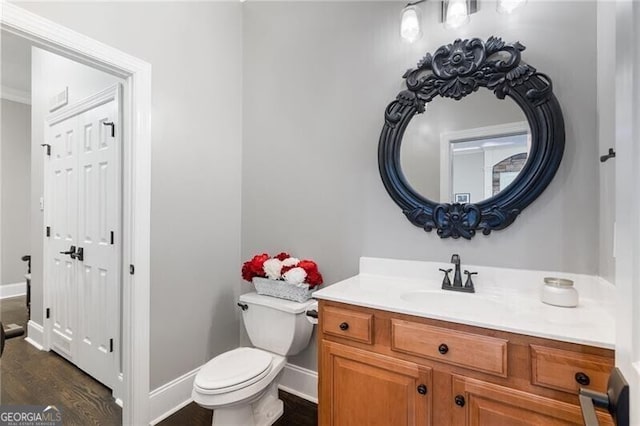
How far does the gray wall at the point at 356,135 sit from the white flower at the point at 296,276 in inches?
8.5

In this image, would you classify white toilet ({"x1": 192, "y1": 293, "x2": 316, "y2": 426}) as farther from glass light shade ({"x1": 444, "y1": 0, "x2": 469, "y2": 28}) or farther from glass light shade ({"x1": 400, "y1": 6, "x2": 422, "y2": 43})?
glass light shade ({"x1": 444, "y1": 0, "x2": 469, "y2": 28})

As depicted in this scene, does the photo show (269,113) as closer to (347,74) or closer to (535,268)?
(347,74)

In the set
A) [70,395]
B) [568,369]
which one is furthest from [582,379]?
[70,395]

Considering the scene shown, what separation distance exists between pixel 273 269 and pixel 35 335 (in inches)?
101

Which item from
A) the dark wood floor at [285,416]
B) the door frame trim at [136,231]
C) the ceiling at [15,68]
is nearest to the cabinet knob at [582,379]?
the dark wood floor at [285,416]

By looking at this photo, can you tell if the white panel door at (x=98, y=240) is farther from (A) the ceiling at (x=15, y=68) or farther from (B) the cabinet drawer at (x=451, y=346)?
(B) the cabinet drawer at (x=451, y=346)

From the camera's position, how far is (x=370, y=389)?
53.4 inches

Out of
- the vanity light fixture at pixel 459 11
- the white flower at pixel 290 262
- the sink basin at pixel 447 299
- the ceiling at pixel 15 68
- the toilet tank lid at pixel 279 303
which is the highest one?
the ceiling at pixel 15 68

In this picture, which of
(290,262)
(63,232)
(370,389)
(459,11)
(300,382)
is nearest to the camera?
(370,389)

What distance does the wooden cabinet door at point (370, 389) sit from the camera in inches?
49.1

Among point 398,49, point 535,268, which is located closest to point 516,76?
point 398,49

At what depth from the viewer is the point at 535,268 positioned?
147 cm

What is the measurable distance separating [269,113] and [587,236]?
6.55ft

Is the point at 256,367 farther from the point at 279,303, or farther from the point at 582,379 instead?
the point at 582,379
